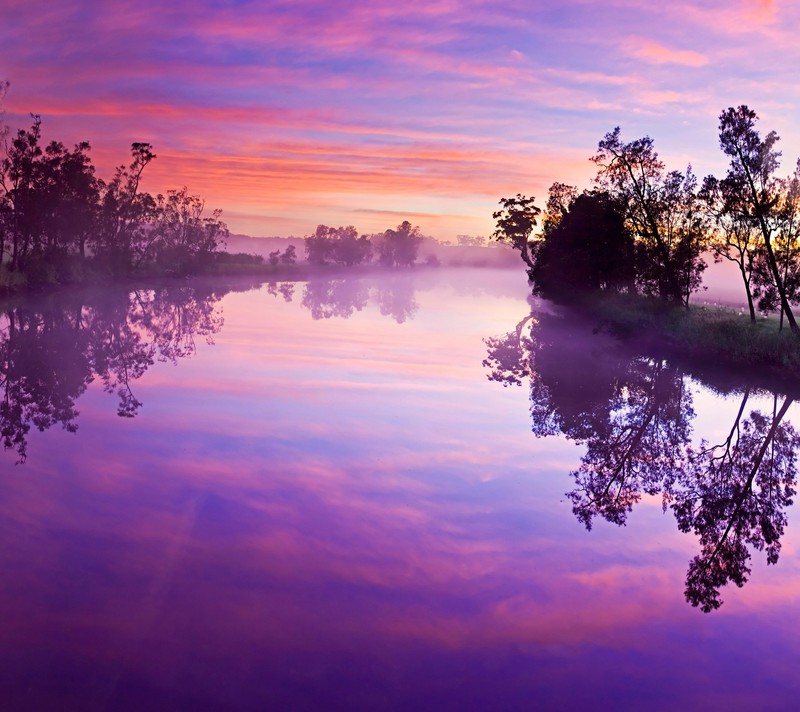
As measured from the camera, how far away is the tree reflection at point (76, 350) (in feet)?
53.5

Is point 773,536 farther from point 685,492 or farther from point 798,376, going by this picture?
point 798,376

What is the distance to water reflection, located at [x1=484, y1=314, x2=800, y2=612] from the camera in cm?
1056

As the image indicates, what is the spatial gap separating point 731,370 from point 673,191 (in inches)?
751

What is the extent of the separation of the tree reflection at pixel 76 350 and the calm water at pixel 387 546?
190 millimetres

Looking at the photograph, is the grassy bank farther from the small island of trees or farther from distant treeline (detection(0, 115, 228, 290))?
distant treeline (detection(0, 115, 228, 290))

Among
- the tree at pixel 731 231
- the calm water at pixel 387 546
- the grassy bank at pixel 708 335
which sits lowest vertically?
the calm water at pixel 387 546

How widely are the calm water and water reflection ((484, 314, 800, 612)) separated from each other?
87 millimetres

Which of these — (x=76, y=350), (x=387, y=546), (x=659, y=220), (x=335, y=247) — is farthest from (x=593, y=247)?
(x=335, y=247)

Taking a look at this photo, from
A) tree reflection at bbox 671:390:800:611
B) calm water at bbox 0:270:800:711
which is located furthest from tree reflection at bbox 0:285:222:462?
tree reflection at bbox 671:390:800:611

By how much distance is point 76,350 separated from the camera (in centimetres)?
2583

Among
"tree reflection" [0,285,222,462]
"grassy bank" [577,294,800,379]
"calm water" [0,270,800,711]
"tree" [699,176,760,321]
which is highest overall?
"tree" [699,176,760,321]

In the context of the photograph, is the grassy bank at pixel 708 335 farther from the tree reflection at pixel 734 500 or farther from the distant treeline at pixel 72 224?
the distant treeline at pixel 72 224

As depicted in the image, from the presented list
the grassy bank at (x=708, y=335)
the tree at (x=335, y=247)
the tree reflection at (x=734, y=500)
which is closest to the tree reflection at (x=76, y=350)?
the tree reflection at (x=734, y=500)

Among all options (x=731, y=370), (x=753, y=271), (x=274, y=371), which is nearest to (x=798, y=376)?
(x=731, y=370)
